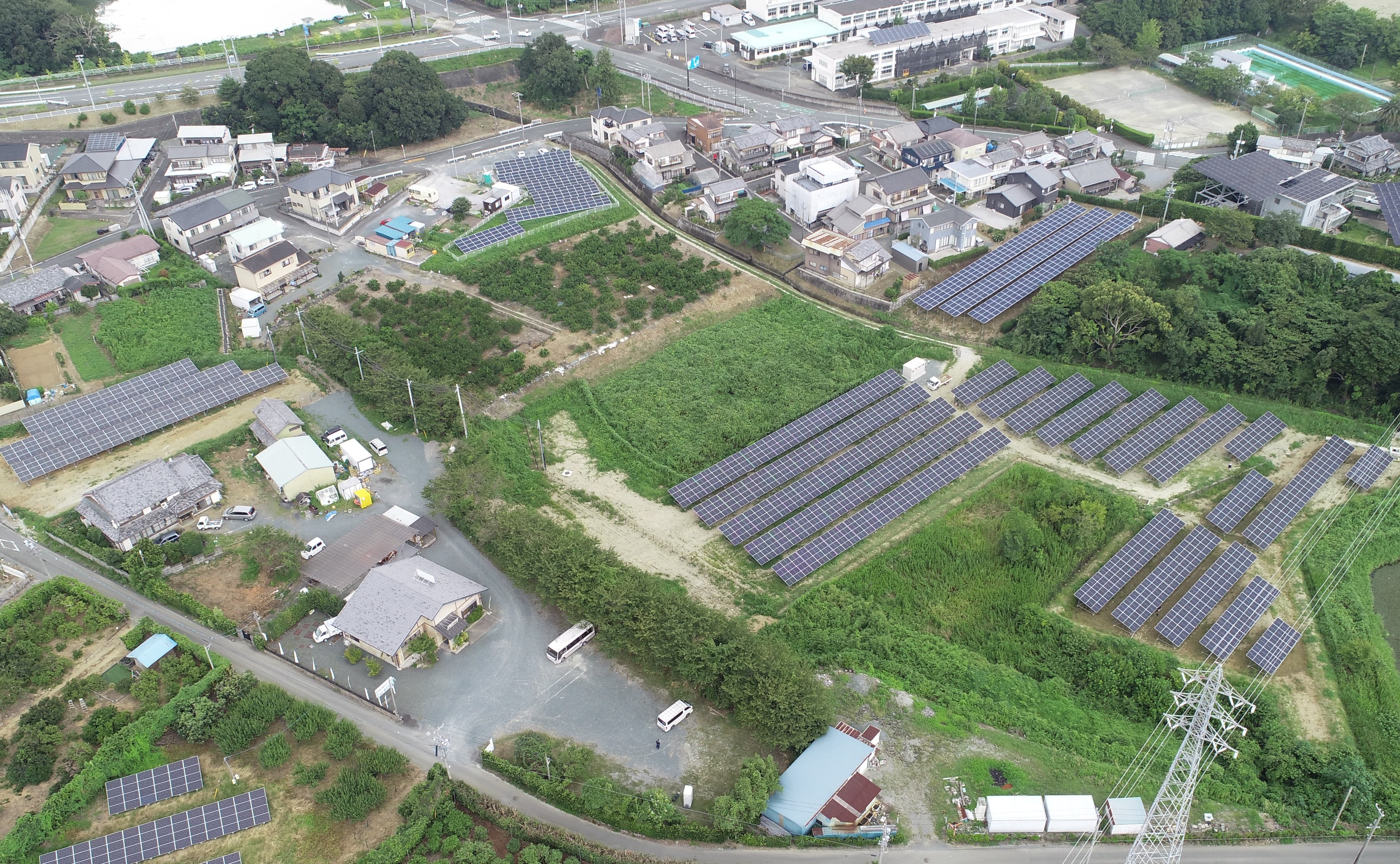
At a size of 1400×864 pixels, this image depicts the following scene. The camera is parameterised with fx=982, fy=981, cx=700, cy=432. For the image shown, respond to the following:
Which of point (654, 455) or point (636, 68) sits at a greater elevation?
point (636, 68)

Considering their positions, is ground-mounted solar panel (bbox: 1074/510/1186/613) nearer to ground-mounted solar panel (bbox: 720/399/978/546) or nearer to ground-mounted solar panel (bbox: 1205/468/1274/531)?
ground-mounted solar panel (bbox: 1205/468/1274/531)

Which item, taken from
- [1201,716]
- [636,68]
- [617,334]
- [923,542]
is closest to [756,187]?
[617,334]

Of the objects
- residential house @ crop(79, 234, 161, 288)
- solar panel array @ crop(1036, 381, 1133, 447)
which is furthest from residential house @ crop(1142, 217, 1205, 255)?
residential house @ crop(79, 234, 161, 288)

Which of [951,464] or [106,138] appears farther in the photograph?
[106,138]

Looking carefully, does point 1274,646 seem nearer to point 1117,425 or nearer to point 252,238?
point 1117,425

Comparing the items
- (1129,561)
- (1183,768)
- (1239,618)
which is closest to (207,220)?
(1129,561)

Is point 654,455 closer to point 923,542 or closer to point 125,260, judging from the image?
point 923,542

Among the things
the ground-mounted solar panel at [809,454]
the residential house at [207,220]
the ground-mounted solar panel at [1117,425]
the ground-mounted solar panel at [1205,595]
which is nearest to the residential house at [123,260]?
the residential house at [207,220]
